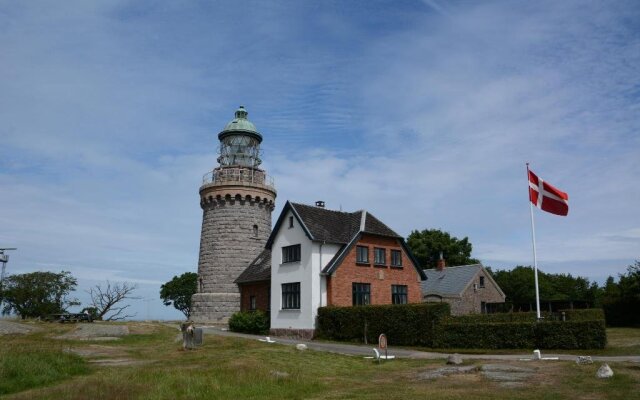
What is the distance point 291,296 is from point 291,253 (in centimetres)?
277

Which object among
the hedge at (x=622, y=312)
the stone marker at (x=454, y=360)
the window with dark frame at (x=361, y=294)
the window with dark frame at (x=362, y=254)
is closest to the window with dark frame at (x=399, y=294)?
the window with dark frame at (x=361, y=294)

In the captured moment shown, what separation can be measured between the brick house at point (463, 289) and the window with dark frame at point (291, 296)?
594 inches

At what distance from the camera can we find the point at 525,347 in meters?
24.0

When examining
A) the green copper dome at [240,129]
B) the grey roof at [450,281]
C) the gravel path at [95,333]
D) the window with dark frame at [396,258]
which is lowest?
the gravel path at [95,333]

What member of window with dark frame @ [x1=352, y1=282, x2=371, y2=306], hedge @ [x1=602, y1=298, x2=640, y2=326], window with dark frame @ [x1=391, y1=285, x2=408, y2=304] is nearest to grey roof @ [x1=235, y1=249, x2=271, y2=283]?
window with dark frame @ [x1=352, y1=282, x2=371, y2=306]

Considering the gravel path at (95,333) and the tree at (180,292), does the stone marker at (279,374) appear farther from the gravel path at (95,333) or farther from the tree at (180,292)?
the tree at (180,292)

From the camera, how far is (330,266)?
111 ft

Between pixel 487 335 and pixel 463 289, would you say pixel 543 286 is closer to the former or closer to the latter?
pixel 463 289

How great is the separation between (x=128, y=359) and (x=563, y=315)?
25.0 meters

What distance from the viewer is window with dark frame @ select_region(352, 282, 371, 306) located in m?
34.6

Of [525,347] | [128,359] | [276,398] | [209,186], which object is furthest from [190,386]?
[209,186]

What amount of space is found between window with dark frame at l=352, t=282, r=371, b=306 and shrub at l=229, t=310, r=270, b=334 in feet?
22.9

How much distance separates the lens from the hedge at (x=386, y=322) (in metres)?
26.9

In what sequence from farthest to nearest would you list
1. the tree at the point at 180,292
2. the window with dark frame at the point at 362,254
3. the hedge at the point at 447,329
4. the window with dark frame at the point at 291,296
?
the tree at the point at 180,292 → the window with dark frame at the point at 362,254 → the window with dark frame at the point at 291,296 → the hedge at the point at 447,329
